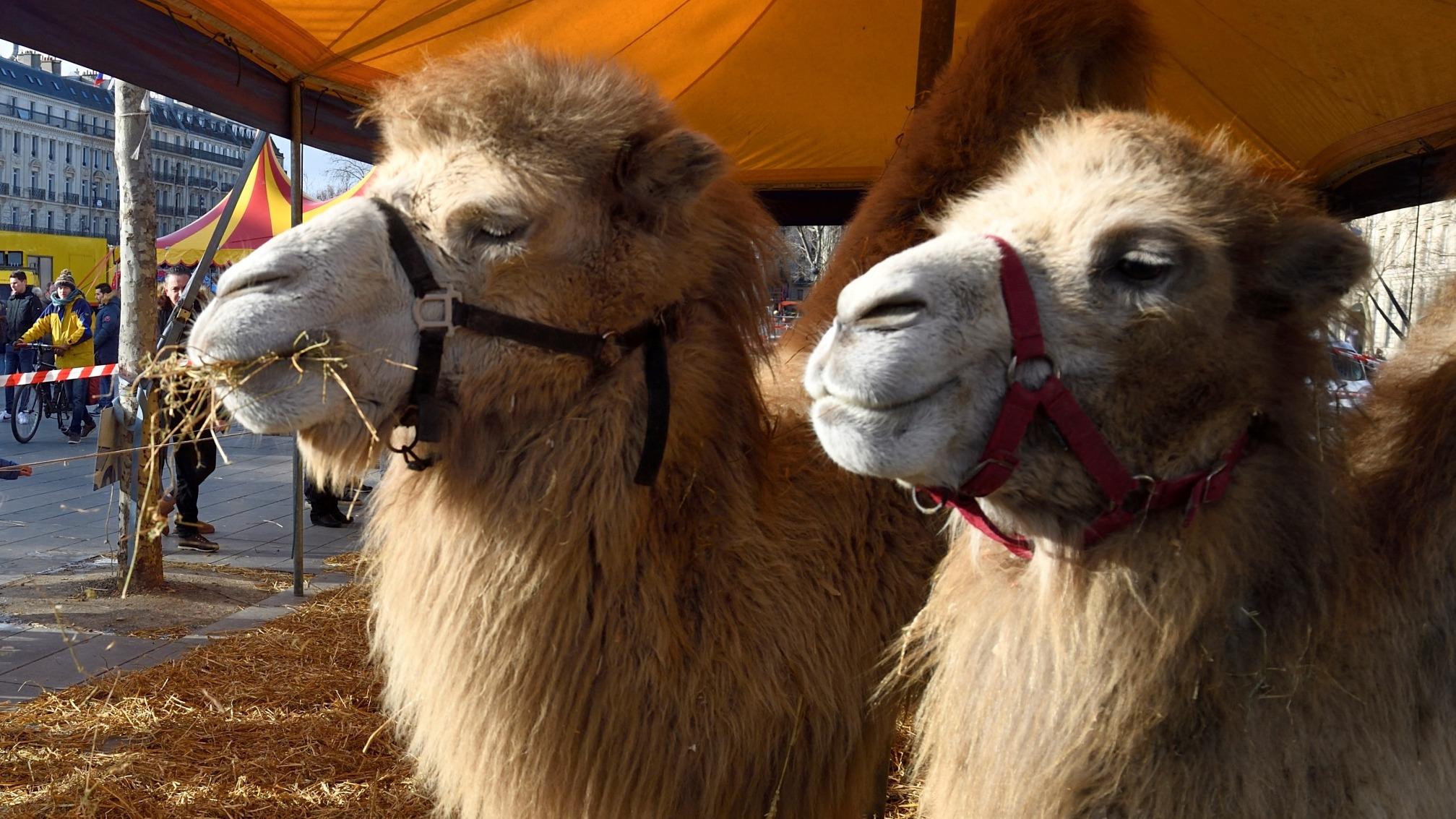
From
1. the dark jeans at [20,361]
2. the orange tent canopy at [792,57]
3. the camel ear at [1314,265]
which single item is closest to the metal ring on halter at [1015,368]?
the camel ear at [1314,265]

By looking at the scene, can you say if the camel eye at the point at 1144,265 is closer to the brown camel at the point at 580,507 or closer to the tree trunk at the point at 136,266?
the brown camel at the point at 580,507

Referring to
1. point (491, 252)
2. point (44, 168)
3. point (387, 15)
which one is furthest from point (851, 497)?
point (44, 168)

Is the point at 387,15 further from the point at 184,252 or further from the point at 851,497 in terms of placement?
the point at 184,252

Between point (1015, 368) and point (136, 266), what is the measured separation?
6.35 metres

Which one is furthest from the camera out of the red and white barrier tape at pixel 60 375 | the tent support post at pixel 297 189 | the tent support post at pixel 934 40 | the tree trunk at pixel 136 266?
the red and white barrier tape at pixel 60 375

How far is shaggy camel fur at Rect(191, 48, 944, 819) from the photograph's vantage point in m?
2.48

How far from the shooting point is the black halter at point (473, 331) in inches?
95.6

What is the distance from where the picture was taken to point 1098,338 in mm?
1820

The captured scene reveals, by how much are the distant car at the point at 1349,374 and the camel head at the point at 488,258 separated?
1328 mm

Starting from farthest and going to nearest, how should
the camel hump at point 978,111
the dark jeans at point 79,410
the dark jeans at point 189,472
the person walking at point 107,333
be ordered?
1. the dark jeans at point 79,410
2. the person walking at point 107,333
3. the dark jeans at point 189,472
4. the camel hump at point 978,111

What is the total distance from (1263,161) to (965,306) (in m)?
0.82

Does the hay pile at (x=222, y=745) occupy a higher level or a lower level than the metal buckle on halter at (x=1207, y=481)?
lower

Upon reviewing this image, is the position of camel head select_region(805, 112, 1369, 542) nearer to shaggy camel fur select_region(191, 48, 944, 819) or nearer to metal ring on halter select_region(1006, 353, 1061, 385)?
metal ring on halter select_region(1006, 353, 1061, 385)

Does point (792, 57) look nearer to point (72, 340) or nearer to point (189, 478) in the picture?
point (189, 478)
